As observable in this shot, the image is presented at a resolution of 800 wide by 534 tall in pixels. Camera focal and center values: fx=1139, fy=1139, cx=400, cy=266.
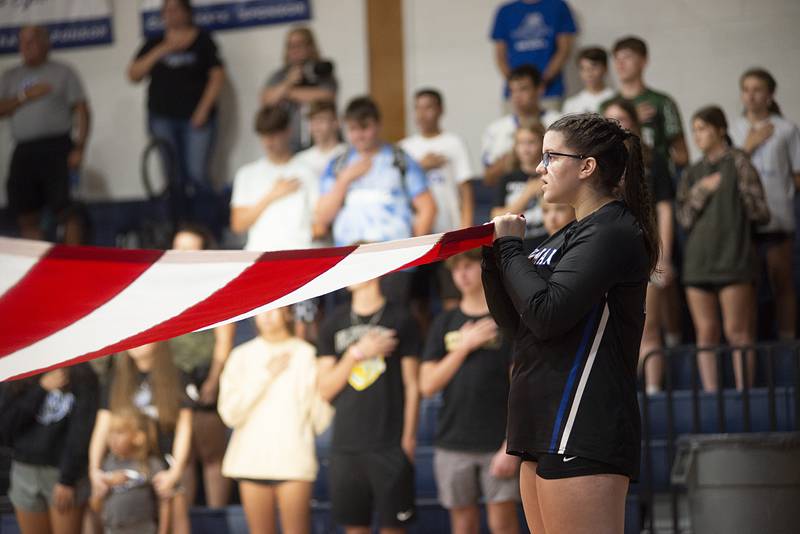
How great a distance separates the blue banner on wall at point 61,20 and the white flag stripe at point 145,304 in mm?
8312

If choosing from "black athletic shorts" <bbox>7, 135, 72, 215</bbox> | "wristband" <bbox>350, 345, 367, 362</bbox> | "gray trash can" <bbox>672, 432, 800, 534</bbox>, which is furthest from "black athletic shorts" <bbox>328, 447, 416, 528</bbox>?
"black athletic shorts" <bbox>7, 135, 72, 215</bbox>

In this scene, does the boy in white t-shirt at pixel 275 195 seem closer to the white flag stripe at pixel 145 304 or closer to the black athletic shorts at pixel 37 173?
the black athletic shorts at pixel 37 173

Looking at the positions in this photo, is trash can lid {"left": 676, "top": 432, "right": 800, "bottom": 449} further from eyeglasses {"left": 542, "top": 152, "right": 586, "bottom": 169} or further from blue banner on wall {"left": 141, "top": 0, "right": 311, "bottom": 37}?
blue banner on wall {"left": 141, "top": 0, "right": 311, "bottom": 37}

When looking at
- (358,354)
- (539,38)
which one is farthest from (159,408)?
(539,38)

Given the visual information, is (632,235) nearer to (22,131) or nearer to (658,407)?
(658,407)

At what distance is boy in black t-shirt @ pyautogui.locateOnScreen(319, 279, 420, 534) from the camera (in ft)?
17.3

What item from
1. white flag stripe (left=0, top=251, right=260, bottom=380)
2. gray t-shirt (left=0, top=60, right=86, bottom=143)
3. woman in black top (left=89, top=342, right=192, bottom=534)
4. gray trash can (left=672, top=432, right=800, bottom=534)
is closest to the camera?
white flag stripe (left=0, top=251, right=260, bottom=380)

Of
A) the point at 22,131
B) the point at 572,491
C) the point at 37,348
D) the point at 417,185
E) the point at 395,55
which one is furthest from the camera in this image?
the point at 395,55

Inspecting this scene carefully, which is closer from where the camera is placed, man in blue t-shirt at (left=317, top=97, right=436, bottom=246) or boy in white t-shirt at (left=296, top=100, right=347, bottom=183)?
man in blue t-shirt at (left=317, top=97, right=436, bottom=246)

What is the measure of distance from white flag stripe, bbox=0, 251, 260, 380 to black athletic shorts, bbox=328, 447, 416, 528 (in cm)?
230

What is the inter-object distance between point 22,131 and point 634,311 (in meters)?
7.48

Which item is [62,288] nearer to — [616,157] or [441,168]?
[616,157]

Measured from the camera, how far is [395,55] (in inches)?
406

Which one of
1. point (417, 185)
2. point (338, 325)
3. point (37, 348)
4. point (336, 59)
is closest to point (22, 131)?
point (336, 59)
